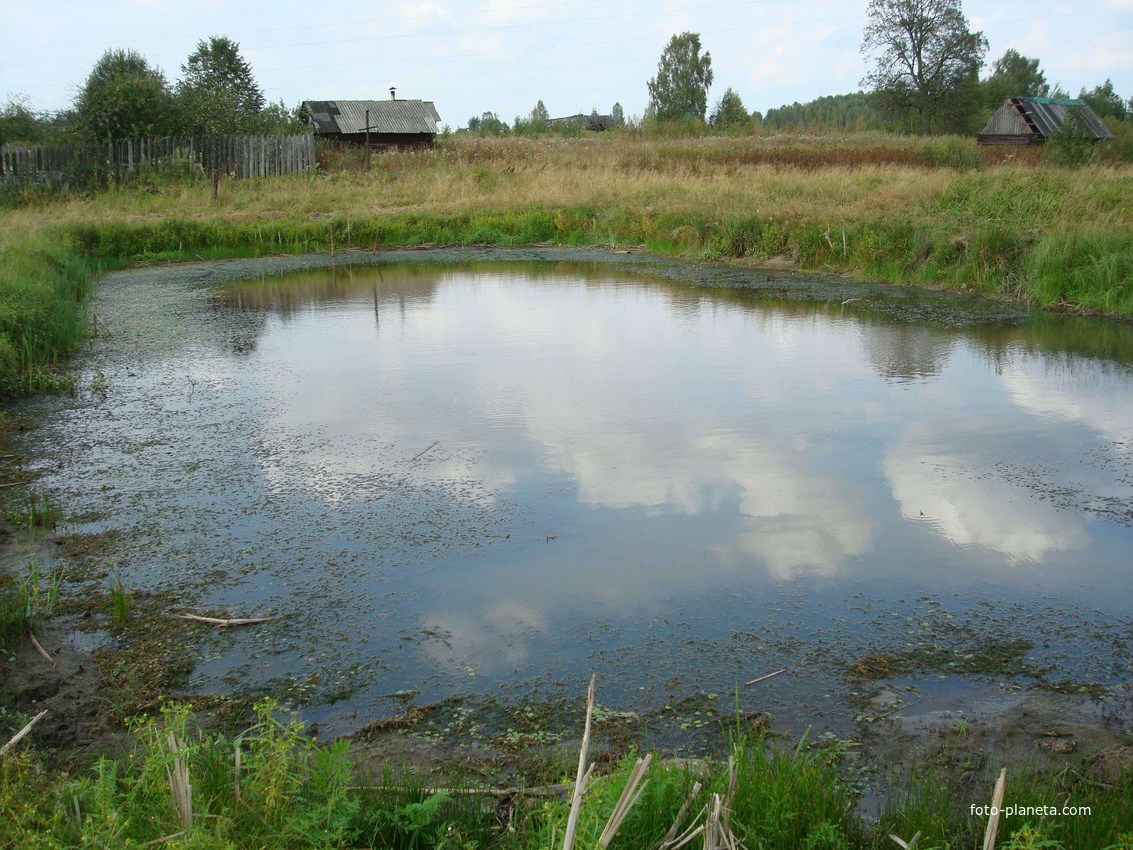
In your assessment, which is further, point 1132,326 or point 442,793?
point 1132,326

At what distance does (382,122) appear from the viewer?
3619 cm

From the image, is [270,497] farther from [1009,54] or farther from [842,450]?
[1009,54]

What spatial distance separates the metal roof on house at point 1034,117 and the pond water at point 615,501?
34679 millimetres

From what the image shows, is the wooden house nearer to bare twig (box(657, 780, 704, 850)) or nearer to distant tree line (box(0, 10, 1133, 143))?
distant tree line (box(0, 10, 1133, 143))

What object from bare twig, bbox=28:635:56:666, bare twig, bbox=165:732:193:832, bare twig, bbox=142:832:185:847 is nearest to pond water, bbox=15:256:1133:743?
bare twig, bbox=28:635:56:666

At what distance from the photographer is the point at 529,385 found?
24.4 ft

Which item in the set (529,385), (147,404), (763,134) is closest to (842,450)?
(529,385)

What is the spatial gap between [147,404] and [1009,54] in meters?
97.0

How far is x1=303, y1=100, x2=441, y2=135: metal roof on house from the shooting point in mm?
36250

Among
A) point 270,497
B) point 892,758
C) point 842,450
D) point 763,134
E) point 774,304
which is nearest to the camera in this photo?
point 892,758

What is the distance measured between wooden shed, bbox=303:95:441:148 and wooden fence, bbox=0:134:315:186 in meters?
12.2

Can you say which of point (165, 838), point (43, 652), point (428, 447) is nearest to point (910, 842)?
point (165, 838)

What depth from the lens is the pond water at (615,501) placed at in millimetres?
3607

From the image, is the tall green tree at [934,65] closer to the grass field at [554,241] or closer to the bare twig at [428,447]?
the grass field at [554,241]
